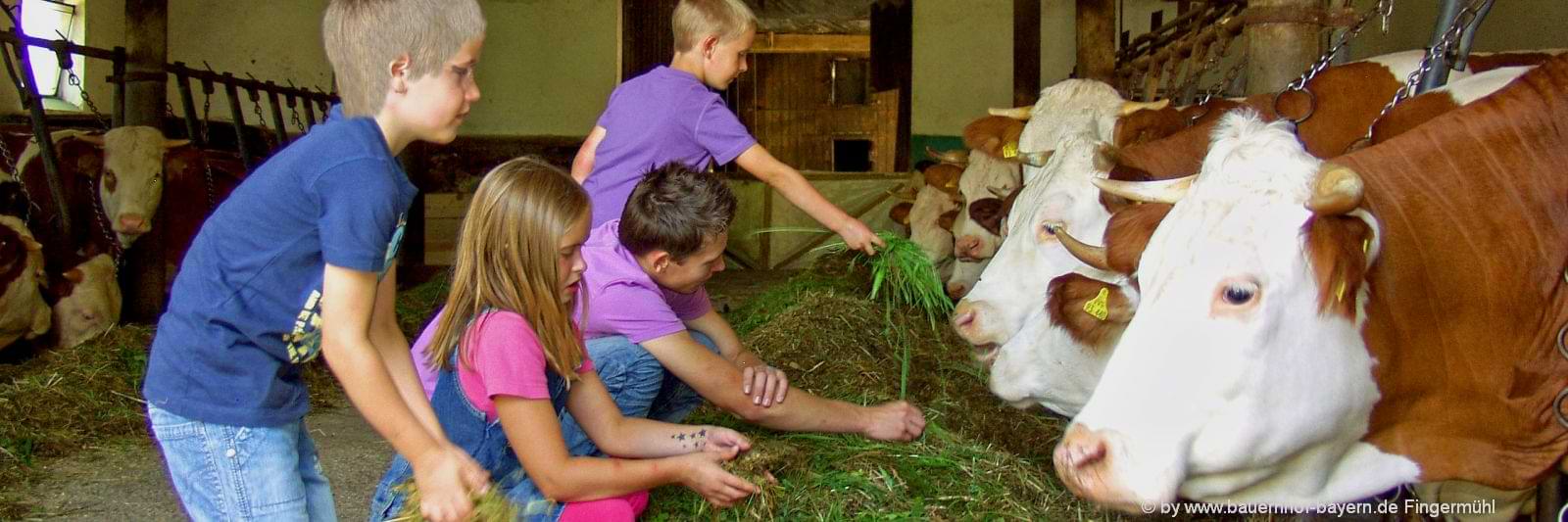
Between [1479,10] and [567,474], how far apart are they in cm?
254

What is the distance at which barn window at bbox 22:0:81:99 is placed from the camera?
12203 millimetres

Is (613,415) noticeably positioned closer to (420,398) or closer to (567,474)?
(567,474)

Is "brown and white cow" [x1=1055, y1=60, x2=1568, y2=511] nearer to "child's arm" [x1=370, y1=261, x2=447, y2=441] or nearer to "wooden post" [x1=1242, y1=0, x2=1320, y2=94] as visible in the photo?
"child's arm" [x1=370, y1=261, x2=447, y2=441]

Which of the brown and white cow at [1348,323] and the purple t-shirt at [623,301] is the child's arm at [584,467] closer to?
the purple t-shirt at [623,301]

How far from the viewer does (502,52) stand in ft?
46.8

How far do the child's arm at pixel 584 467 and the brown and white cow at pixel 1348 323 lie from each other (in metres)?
0.77

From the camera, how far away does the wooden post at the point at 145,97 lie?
6.98 metres

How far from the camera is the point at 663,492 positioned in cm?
290

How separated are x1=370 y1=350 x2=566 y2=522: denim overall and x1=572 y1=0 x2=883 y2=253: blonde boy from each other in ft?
4.10

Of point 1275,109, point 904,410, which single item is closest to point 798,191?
point 904,410

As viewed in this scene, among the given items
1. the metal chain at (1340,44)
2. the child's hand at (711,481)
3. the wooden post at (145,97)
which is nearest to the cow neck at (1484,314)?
the metal chain at (1340,44)

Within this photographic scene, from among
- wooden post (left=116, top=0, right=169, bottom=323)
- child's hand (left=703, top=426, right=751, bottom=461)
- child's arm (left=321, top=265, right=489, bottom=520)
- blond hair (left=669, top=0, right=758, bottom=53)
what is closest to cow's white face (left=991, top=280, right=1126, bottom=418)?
child's hand (left=703, top=426, right=751, bottom=461)

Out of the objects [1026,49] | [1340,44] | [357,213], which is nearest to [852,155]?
[1026,49]

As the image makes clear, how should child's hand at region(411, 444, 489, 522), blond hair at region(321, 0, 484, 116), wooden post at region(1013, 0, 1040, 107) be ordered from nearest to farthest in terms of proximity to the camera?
1. child's hand at region(411, 444, 489, 522)
2. blond hair at region(321, 0, 484, 116)
3. wooden post at region(1013, 0, 1040, 107)
